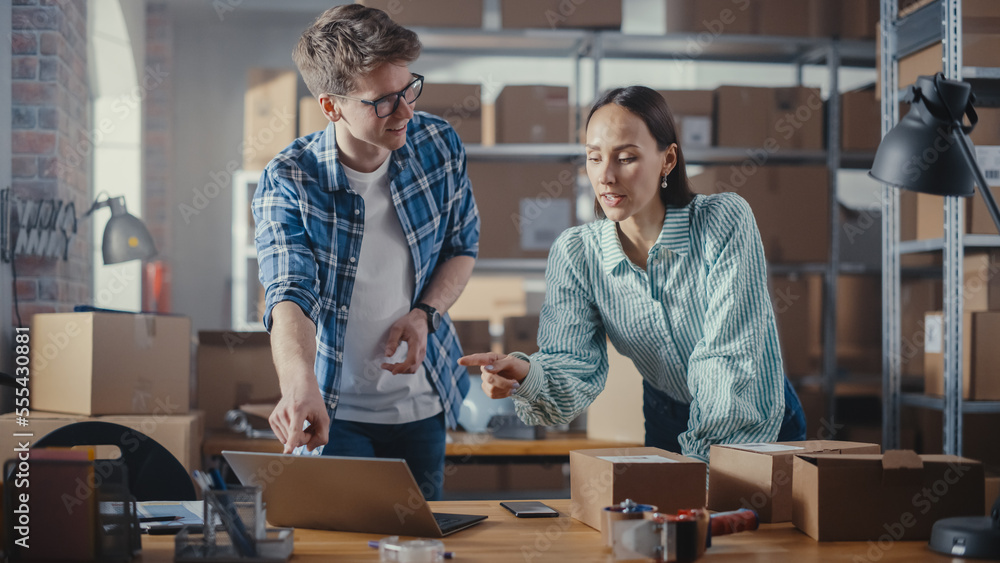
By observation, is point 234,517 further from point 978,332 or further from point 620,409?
point 978,332

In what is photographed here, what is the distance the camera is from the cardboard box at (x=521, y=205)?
11.0 ft

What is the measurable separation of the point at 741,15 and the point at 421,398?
253 cm

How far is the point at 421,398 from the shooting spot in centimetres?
162

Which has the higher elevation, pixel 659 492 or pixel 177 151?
pixel 177 151

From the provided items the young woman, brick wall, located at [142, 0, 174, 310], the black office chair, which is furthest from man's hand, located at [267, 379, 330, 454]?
brick wall, located at [142, 0, 174, 310]

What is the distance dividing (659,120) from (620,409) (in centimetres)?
148

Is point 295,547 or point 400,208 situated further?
point 400,208

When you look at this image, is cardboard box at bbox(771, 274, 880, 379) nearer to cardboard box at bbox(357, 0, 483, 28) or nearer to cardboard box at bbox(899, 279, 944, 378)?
cardboard box at bbox(899, 279, 944, 378)

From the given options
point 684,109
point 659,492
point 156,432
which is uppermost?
point 684,109

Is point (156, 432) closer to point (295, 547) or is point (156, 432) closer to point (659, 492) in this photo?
point (295, 547)

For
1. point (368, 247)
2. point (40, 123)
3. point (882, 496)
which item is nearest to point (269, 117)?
point (40, 123)

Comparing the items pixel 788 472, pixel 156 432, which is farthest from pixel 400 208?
pixel 156 432

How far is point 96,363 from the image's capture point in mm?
2359

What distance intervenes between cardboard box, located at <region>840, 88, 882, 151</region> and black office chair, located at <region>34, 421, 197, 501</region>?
293 cm
